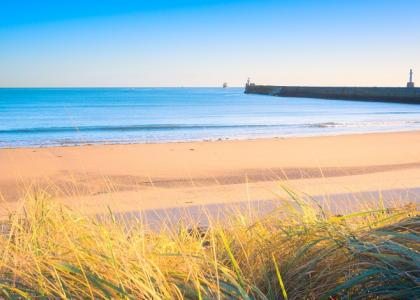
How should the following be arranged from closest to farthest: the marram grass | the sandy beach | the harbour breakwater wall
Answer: the marram grass
the sandy beach
the harbour breakwater wall

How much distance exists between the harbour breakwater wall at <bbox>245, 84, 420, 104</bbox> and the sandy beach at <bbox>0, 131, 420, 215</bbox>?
39366 mm

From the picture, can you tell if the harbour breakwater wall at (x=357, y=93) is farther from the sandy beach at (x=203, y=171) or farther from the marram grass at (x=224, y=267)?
the marram grass at (x=224, y=267)

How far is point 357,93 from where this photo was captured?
61469 mm

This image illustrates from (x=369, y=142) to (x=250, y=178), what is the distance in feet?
25.9

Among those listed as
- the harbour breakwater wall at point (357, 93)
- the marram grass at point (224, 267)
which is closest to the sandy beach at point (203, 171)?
the marram grass at point (224, 267)

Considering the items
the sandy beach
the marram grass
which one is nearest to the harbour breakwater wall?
the sandy beach

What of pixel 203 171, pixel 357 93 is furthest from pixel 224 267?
pixel 357 93

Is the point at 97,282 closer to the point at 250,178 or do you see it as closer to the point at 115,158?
the point at 250,178

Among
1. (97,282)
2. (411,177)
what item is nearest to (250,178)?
(411,177)

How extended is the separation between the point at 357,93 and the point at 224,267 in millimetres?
62033

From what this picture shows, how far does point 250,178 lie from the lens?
904 cm

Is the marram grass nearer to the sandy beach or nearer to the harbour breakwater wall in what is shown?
the sandy beach

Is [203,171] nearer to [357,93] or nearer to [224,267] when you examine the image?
[224,267]

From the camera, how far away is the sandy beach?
23.6ft
